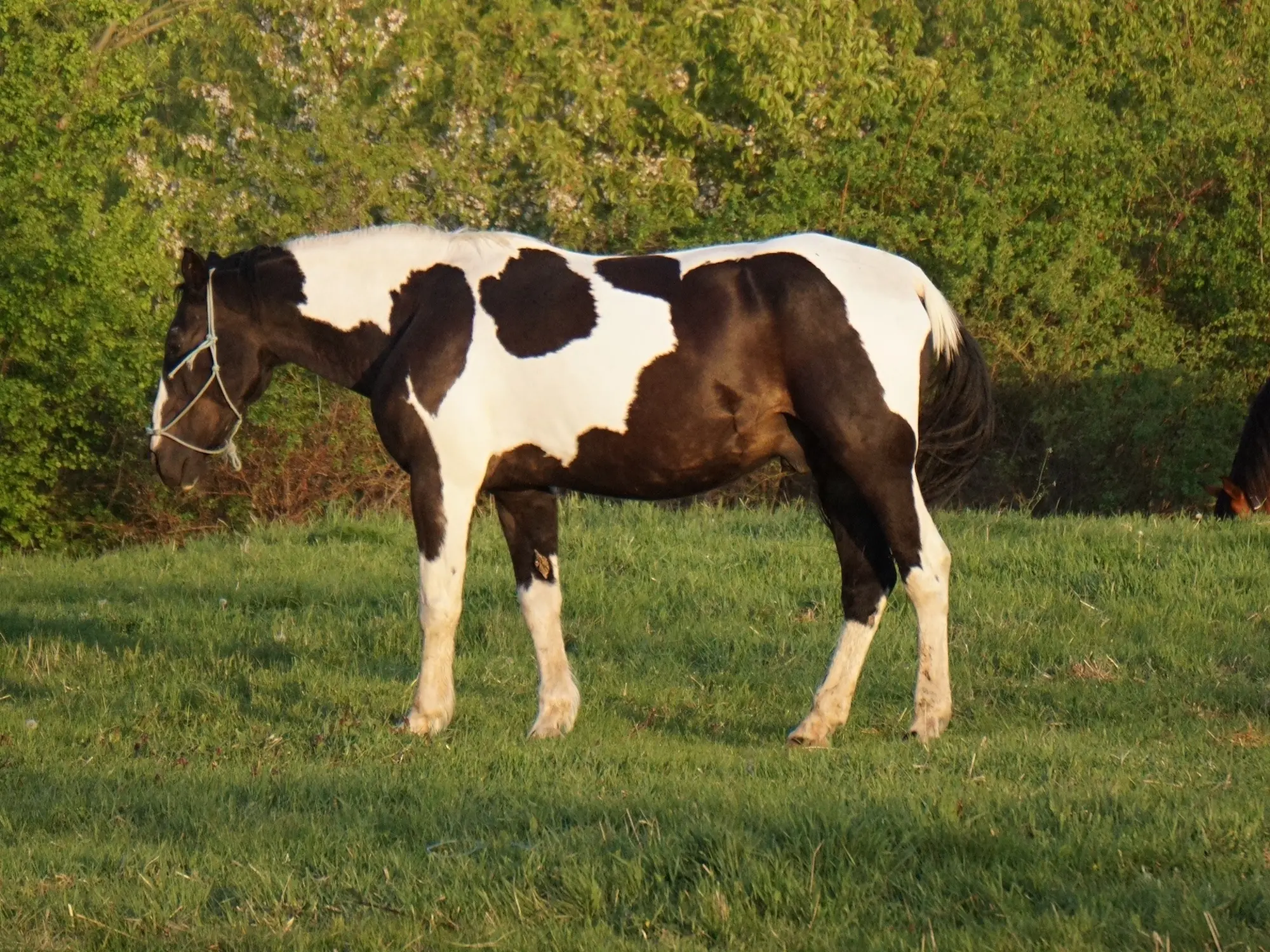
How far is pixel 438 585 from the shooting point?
6.65m

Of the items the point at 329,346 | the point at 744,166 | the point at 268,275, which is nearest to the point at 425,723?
the point at 329,346

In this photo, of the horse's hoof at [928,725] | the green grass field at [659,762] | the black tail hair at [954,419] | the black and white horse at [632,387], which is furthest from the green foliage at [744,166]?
the horse's hoof at [928,725]

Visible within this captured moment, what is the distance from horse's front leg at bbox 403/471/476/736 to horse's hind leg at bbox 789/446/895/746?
1.49 m

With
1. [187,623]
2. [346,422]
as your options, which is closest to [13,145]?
[346,422]

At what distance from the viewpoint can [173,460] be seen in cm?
713

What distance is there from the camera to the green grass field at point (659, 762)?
409cm

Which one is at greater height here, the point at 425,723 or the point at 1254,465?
the point at 425,723

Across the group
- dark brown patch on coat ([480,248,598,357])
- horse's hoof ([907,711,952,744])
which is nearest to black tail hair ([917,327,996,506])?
horse's hoof ([907,711,952,744])

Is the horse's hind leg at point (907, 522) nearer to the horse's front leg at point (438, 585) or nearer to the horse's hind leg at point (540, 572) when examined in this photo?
the horse's hind leg at point (540, 572)

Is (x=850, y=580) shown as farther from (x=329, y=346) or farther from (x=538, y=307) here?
(x=329, y=346)

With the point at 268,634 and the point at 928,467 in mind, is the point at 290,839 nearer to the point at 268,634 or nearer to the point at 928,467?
the point at 928,467

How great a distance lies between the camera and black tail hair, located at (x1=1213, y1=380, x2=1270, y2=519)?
46.8ft

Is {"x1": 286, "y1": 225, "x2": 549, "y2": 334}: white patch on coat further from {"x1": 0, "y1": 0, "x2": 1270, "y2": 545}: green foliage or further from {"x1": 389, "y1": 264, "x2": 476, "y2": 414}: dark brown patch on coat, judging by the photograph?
{"x1": 0, "y1": 0, "x2": 1270, "y2": 545}: green foliage

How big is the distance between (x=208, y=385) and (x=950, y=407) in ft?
10.8
